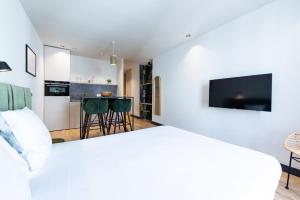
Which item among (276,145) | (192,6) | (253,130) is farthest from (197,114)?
(192,6)

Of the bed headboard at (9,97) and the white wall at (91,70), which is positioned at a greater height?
the white wall at (91,70)

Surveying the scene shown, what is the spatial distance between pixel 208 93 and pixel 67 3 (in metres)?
3.19

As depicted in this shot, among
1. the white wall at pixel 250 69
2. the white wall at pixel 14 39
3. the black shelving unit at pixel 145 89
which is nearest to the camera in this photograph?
the white wall at pixel 14 39

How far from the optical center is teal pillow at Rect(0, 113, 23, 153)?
35.8 inches

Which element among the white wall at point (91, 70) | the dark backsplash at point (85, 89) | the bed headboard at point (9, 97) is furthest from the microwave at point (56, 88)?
the bed headboard at point (9, 97)

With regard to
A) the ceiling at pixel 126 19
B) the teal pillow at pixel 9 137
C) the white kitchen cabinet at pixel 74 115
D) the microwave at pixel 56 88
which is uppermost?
the ceiling at pixel 126 19

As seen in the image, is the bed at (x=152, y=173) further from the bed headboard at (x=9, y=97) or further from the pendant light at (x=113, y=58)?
the pendant light at (x=113, y=58)

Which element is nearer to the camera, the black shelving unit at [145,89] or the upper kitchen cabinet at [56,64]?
the upper kitchen cabinet at [56,64]

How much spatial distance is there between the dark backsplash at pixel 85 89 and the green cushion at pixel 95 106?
1.66 meters

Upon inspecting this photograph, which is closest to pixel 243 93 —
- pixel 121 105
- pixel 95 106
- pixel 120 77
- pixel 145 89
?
pixel 121 105

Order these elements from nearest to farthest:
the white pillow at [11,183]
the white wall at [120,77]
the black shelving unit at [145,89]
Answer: the white pillow at [11,183] < the white wall at [120,77] < the black shelving unit at [145,89]

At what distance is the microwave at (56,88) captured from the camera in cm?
399

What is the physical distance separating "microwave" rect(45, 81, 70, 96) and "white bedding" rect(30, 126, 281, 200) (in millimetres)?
3329

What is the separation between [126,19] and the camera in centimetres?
282
